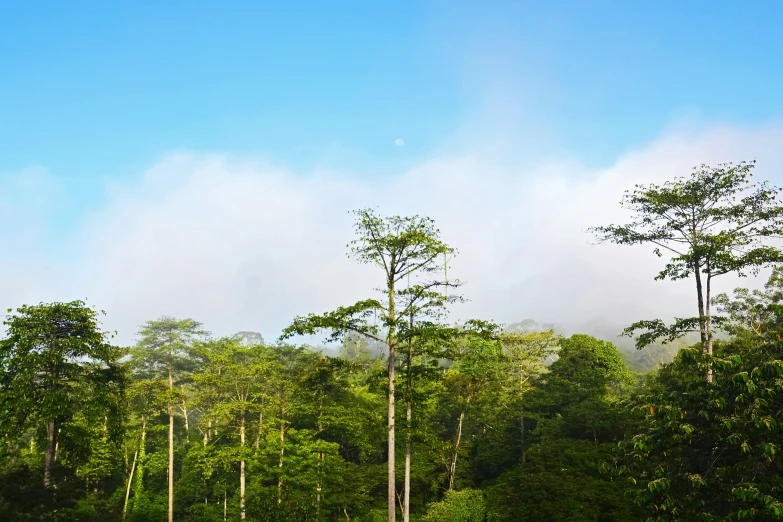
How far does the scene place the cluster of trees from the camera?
27.7ft

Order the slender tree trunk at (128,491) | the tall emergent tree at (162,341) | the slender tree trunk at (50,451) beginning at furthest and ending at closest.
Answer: the tall emergent tree at (162,341)
the slender tree trunk at (128,491)
the slender tree trunk at (50,451)

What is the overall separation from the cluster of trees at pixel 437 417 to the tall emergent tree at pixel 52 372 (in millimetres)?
72

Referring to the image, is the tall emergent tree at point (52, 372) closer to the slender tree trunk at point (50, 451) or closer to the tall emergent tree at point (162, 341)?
the slender tree trunk at point (50, 451)

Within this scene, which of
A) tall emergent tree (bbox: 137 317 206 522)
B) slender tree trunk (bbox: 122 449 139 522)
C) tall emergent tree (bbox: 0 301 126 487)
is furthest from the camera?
tall emergent tree (bbox: 137 317 206 522)

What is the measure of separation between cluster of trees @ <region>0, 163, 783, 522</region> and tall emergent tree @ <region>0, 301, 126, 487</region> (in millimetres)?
72

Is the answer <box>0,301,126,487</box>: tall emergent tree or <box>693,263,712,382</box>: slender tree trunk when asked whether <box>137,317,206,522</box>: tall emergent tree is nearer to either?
<box>0,301,126,487</box>: tall emergent tree

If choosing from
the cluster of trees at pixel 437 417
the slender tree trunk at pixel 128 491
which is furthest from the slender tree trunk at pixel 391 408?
the slender tree trunk at pixel 128 491

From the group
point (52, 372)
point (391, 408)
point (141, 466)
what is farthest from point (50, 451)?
point (141, 466)

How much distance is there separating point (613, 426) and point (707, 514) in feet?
89.4

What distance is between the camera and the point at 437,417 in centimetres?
4494

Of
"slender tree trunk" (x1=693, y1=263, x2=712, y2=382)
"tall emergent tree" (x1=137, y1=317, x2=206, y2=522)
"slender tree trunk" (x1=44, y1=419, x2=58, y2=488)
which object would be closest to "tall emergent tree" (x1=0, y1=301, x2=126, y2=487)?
"slender tree trunk" (x1=44, y1=419, x2=58, y2=488)

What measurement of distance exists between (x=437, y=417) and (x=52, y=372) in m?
33.6

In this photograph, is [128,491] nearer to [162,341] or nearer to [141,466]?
[141,466]

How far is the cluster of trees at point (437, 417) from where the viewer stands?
8.45 metres
